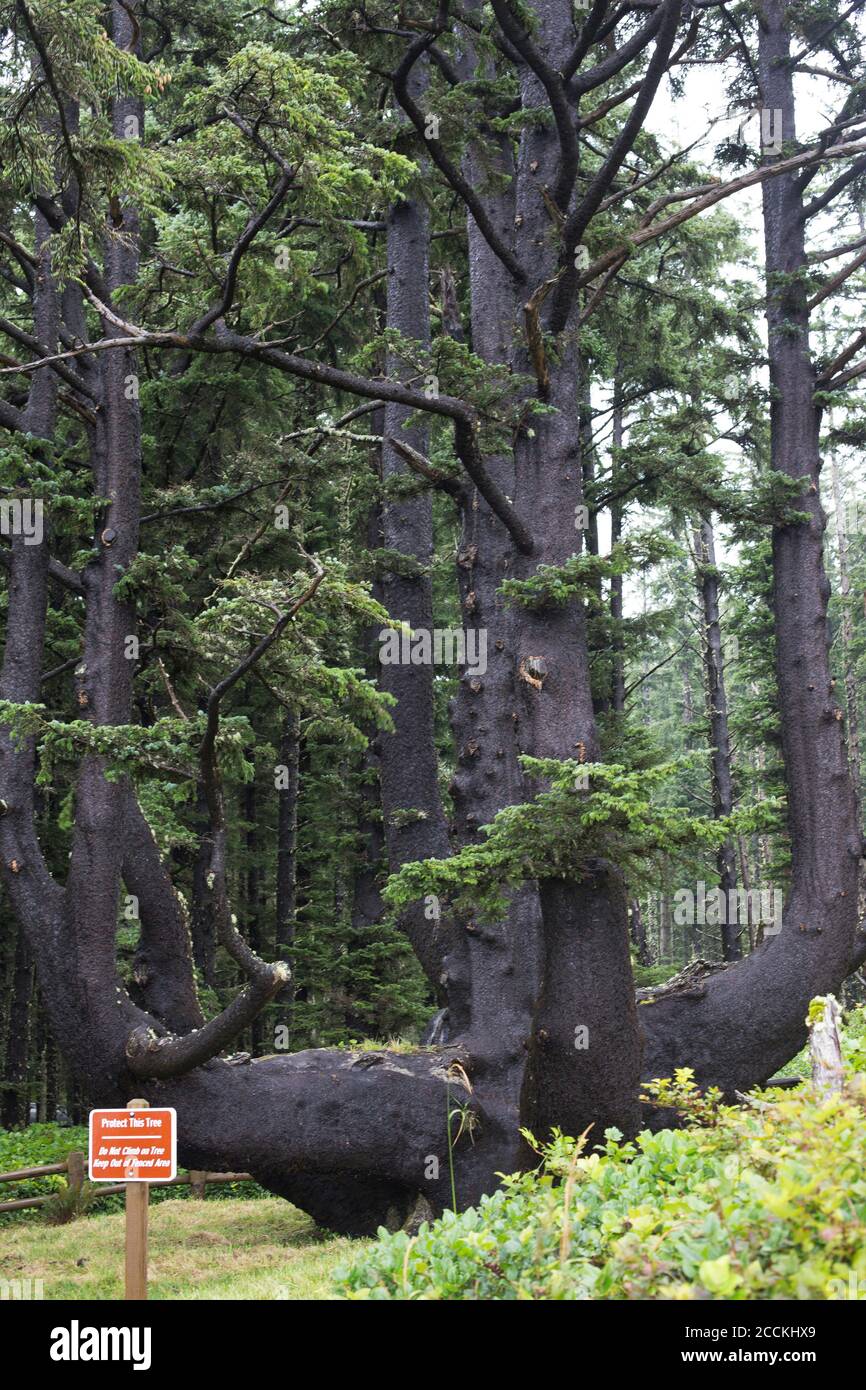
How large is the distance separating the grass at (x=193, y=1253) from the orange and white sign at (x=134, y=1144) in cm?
162

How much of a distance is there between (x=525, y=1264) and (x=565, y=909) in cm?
403

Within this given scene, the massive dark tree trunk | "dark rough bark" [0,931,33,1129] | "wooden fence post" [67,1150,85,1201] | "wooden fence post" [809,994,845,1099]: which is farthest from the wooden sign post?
"dark rough bark" [0,931,33,1129]

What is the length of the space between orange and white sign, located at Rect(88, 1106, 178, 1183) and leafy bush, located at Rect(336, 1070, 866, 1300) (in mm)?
2318

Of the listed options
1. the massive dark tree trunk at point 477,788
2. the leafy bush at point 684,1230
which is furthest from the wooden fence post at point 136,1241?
the leafy bush at point 684,1230

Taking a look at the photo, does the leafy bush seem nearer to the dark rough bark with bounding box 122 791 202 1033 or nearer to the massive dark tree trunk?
the massive dark tree trunk

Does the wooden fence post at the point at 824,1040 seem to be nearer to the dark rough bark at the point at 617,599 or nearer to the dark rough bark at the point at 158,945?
the dark rough bark at the point at 158,945

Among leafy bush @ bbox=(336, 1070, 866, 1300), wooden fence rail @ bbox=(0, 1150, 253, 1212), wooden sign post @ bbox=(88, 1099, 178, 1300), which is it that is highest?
leafy bush @ bbox=(336, 1070, 866, 1300)

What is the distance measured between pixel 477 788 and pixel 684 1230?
6.85m

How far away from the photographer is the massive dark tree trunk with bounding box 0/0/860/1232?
7.39 m

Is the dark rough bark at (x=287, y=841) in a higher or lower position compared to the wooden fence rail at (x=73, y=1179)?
higher

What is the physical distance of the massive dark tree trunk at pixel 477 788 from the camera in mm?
7391

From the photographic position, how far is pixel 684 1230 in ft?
9.58

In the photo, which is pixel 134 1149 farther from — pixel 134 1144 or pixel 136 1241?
pixel 136 1241

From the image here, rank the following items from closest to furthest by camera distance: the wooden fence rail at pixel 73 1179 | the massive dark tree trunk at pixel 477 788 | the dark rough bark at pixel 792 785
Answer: the massive dark tree trunk at pixel 477 788, the dark rough bark at pixel 792 785, the wooden fence rail at pixel 73 1179
